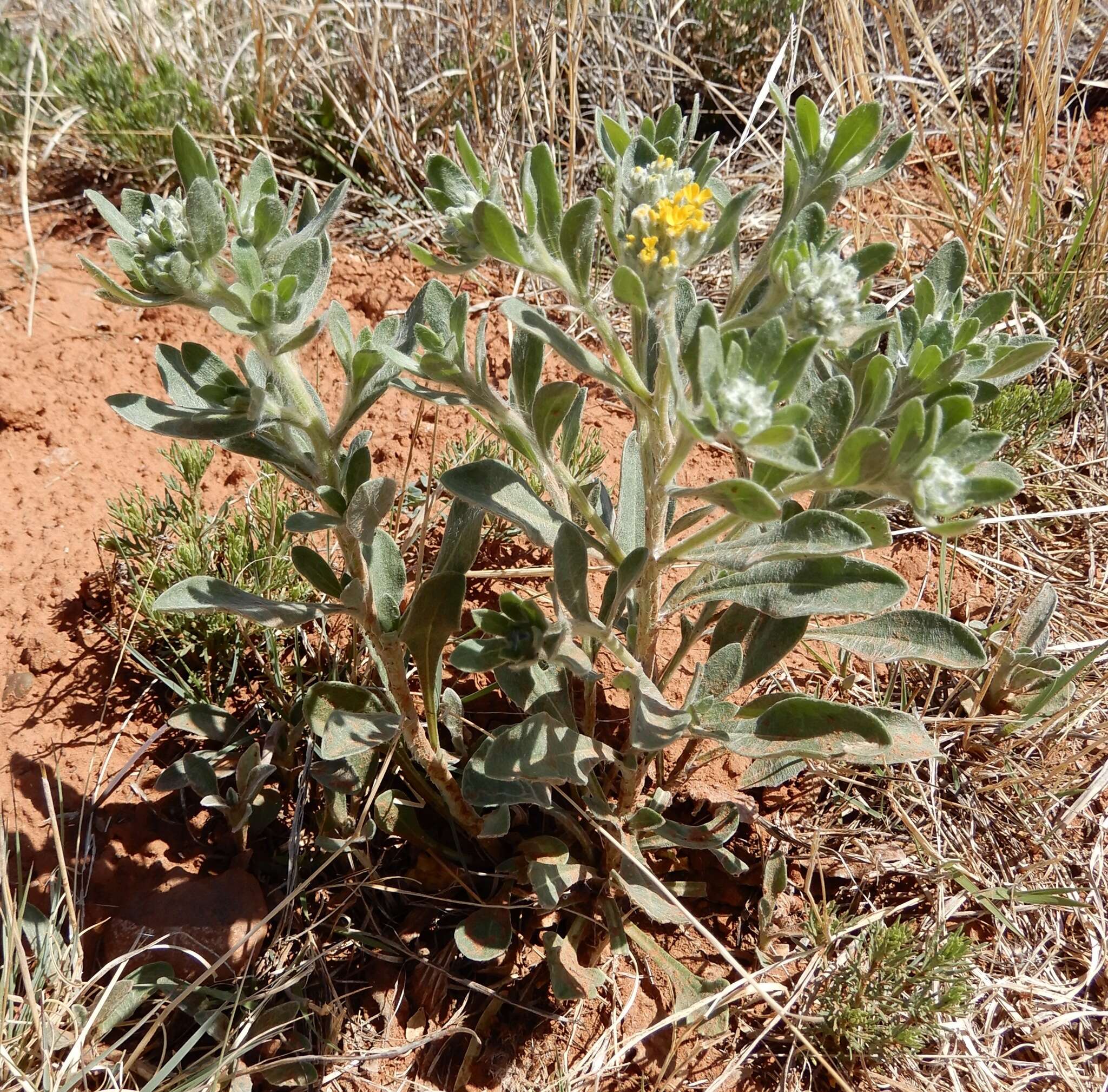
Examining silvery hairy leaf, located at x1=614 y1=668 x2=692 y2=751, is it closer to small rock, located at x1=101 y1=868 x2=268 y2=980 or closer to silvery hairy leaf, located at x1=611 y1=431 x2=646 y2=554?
silvery hairy leaf, located at x1=611 y1=431 x2=646 y2=554

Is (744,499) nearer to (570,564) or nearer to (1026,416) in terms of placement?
(570,564)

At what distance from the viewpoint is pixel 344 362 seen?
1.87 m

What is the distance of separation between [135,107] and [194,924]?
3303mm

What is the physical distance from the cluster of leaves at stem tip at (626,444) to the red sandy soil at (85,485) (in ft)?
1.49

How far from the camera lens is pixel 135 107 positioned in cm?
402

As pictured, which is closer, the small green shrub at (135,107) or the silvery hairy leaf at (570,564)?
the silvery hairy leaf at (570,564)

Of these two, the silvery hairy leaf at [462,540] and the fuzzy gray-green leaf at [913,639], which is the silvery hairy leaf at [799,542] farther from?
the silvery hairy leaf at [462,540]

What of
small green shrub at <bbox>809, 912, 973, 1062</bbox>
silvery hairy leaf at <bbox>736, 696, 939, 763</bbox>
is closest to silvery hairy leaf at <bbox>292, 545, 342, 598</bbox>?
silvery hairy leaf at <bbox>736, 696, 939, 763</bbox>

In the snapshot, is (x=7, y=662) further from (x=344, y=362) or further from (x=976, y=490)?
(x=976, y=490)

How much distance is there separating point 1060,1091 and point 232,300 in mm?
2371

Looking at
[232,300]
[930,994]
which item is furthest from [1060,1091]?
[232,300]

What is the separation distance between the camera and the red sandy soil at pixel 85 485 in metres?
2.46

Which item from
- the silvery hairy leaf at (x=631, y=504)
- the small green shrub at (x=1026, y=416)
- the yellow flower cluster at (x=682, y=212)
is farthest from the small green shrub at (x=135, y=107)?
the small green shrub at (x=1026, y=416)

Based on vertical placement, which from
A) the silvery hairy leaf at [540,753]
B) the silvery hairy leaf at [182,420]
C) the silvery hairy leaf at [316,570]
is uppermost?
the silvery hairy leaf at [182,420]
